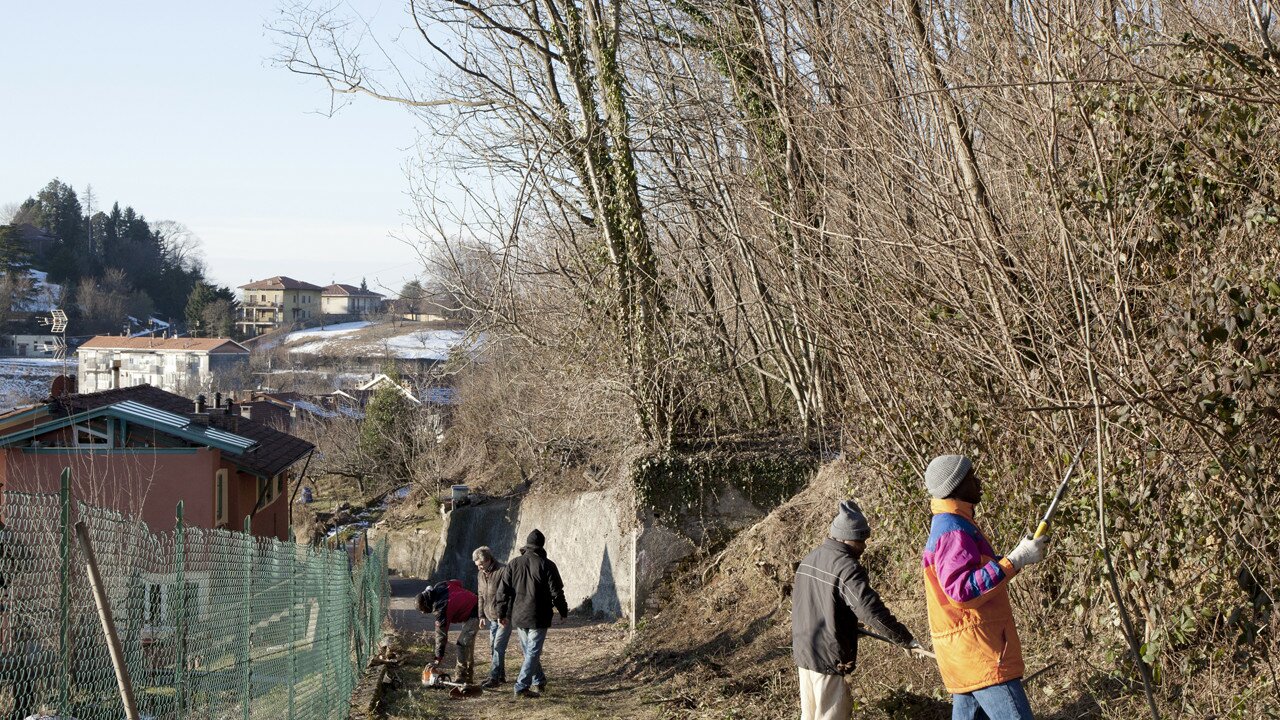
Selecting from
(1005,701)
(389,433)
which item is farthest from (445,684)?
(389,433)

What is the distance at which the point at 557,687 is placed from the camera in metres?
11.4

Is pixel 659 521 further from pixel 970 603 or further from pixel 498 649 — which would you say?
pixel 970 603

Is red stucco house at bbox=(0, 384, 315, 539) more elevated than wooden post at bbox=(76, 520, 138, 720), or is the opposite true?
wooden post at bbox=(76, 520, 138, 720)

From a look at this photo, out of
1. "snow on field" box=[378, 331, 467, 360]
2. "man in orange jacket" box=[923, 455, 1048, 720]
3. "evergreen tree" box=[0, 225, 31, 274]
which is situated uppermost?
"evergreen tree" box=[0, 225, 31, 274]

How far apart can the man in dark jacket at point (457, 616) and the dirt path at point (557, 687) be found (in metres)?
0.40

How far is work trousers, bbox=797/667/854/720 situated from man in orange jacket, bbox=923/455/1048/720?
1.38 meters

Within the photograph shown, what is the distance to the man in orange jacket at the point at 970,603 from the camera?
4793mm

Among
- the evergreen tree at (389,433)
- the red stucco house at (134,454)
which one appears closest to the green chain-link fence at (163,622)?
the red stucco house at (134,454)

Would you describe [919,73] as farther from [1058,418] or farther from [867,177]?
[1058,418]

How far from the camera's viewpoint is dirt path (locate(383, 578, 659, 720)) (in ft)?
32.3

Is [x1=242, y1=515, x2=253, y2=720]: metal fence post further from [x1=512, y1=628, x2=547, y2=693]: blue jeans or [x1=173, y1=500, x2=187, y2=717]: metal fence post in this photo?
[x1=512, y1=628, x2=547, y2=693]: blue jeans

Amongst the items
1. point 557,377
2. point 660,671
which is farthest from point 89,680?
point 557,377

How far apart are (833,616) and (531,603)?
17.1 feet

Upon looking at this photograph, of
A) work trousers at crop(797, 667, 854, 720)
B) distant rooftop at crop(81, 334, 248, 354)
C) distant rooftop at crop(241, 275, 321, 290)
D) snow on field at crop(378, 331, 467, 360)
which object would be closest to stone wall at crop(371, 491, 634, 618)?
work trousers at crop(797, 667, 854, 720)
